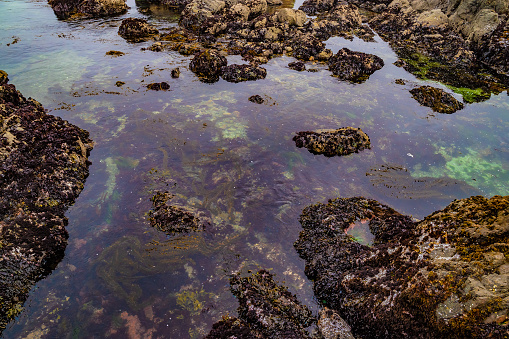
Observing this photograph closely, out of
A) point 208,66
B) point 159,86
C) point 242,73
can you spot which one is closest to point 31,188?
point 159,86

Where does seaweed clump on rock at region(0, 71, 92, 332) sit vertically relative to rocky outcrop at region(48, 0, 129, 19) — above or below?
below

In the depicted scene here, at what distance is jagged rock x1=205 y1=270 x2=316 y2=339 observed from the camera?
7.27 m

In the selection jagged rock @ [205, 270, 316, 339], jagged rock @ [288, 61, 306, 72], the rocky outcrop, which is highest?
the rocky outcrop

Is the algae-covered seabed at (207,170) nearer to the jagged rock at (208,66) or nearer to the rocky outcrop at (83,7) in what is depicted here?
the jagged rock at (208,66)

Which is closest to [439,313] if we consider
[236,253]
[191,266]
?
[236,253]

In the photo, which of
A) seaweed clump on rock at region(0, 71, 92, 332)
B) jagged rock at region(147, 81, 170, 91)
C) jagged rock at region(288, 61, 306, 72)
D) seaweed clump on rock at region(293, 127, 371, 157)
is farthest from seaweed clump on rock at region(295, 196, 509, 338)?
Answer: jagged rock at region(288, 61, 306, 72)

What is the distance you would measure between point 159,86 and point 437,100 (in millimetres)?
22337

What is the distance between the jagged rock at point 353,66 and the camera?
23.7 m

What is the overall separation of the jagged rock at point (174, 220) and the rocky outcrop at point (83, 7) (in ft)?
141

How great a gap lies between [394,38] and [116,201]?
131 feet

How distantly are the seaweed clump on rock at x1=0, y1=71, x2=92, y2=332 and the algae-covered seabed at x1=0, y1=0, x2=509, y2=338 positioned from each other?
50 centimetres

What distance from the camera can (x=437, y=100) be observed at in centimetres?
1978

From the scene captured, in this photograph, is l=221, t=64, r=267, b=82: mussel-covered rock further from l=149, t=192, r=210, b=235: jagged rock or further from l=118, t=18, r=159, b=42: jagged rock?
l=149, t=192, r=210, b=235: jagged rock

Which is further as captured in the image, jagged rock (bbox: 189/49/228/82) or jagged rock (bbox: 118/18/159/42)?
jagged rock (bbox: 118/18/159/42)
